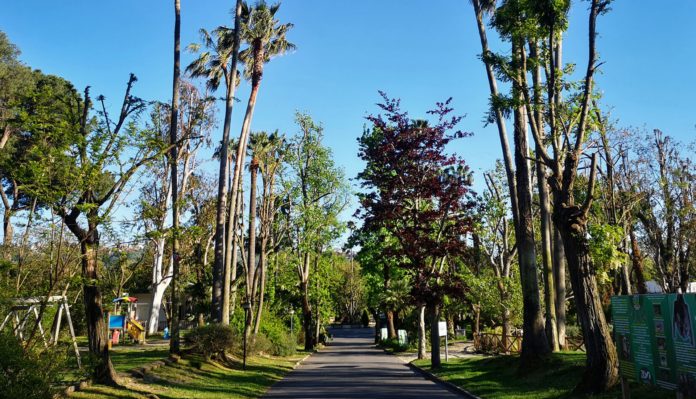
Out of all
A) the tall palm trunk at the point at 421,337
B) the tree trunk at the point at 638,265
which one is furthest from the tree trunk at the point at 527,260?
the tree trunk at the point at 638,265

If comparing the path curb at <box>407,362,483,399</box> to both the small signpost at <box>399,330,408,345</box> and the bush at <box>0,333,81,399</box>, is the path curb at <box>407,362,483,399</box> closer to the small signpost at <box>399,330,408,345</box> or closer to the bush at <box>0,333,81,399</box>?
the bush at <box>0,333,81,399</box>

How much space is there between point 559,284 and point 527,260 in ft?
10.1

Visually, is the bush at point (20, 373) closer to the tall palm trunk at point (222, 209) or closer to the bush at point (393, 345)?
the tall palm trunk at point (222, 209)

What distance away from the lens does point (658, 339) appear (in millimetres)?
8289

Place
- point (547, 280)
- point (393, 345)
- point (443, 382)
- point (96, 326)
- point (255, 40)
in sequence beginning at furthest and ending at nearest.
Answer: point (393, 345), point (255, 40), point (547, 280), point (443, 382), point (96, 326)

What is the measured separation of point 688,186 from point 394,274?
20.8 m

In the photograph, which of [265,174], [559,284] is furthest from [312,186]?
[559,284]

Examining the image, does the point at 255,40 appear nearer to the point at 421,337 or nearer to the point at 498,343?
the point at 421,337

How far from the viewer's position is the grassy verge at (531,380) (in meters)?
10.4

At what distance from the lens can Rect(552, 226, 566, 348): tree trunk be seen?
18.5 meters

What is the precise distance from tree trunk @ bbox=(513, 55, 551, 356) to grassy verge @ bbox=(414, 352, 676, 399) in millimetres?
730

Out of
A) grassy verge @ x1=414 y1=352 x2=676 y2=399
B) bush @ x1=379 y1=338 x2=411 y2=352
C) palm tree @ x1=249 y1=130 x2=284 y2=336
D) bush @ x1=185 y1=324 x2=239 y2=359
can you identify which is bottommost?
bush @ x1=379 y1=338 x2=411 y2=352

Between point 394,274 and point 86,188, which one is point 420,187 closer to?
point 86,188

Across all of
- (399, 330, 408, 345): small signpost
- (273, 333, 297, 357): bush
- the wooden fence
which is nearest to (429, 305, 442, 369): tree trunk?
the wooden fence
